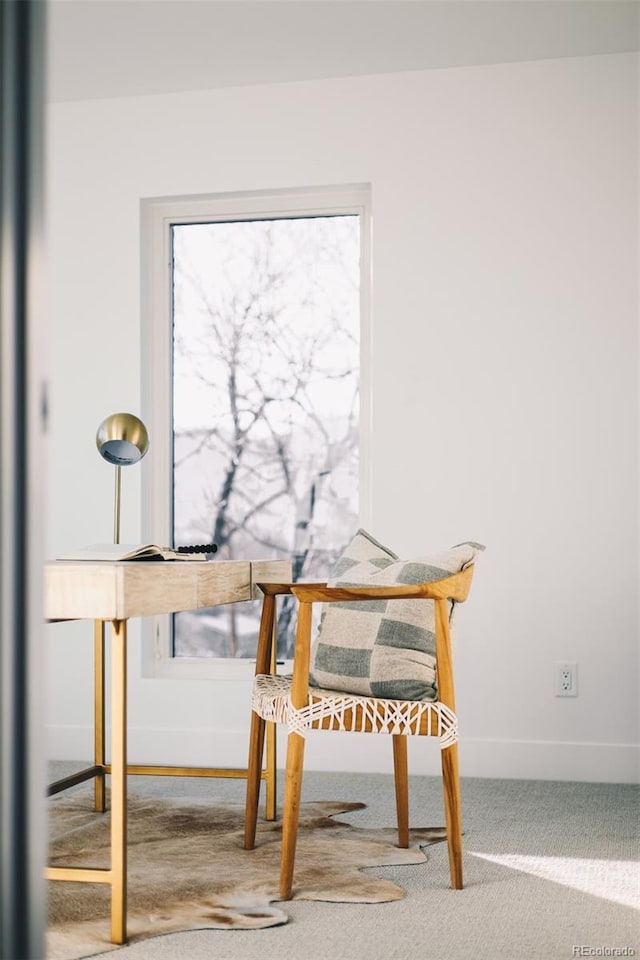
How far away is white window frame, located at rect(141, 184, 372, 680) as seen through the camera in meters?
4.02

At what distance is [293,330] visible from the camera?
4105 millimetres

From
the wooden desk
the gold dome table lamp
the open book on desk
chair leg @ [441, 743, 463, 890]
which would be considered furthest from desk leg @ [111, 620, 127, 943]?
the gold dome table lamp

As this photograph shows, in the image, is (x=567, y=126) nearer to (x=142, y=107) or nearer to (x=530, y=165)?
(x=530, y=165)

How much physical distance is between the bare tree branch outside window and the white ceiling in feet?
1.87

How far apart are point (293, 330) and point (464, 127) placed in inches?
38.0

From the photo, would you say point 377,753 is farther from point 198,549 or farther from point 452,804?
point 452,804

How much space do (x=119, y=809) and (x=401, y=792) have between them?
0.90 meters

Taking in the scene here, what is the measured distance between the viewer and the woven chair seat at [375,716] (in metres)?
2.28

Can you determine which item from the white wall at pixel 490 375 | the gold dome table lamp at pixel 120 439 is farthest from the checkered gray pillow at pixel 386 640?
the white wall at pixel 490 375

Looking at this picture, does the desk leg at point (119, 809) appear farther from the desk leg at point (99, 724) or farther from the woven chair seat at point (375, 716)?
the desk leg at point (99, 724)

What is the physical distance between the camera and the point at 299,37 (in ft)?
11.9

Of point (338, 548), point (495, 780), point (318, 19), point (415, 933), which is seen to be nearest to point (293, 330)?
point (338, 548)

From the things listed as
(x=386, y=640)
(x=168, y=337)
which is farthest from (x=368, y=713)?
(x=168, y=337)

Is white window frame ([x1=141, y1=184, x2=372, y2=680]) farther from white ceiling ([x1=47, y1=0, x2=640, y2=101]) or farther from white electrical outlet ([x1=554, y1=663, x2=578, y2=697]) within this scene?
white electrical outlet ([x1=554, y1=663, x2=578, y2=697])
